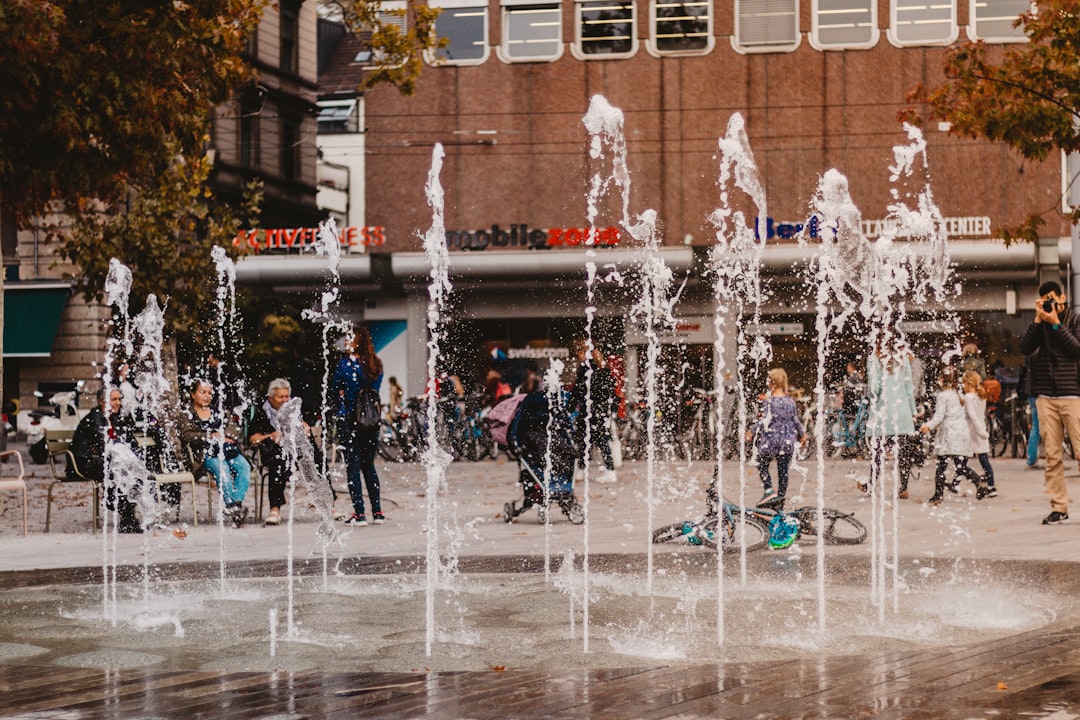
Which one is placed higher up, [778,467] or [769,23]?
[769,23]

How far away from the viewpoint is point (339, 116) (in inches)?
1788

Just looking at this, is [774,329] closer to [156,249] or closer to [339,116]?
[156,249]

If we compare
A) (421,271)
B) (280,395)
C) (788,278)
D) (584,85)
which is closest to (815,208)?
(788,278)

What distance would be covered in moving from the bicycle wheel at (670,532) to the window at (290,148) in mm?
36414

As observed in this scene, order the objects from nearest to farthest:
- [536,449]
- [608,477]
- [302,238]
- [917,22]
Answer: [536,449] → [608,477] → [917,22] → [302,238]

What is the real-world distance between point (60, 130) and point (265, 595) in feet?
22.5

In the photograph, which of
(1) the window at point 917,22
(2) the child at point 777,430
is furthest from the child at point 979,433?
(1) the window at point 917,22

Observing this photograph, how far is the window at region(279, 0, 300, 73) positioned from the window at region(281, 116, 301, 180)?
62.6 inches

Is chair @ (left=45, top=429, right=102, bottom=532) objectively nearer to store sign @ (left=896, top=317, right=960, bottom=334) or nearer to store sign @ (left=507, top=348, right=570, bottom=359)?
store sign @ (left=507, top=348, right=570, bottom=359)

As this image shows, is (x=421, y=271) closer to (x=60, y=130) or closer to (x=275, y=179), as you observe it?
(x=275, y=179)

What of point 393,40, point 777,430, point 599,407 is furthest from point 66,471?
point 393,40

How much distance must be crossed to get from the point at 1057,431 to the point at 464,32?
24.9m

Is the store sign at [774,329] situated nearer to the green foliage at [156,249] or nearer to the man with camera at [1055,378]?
the green foliage at [156,249]

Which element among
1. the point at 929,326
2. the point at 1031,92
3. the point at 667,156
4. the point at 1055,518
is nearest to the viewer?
the point at 1055,518
